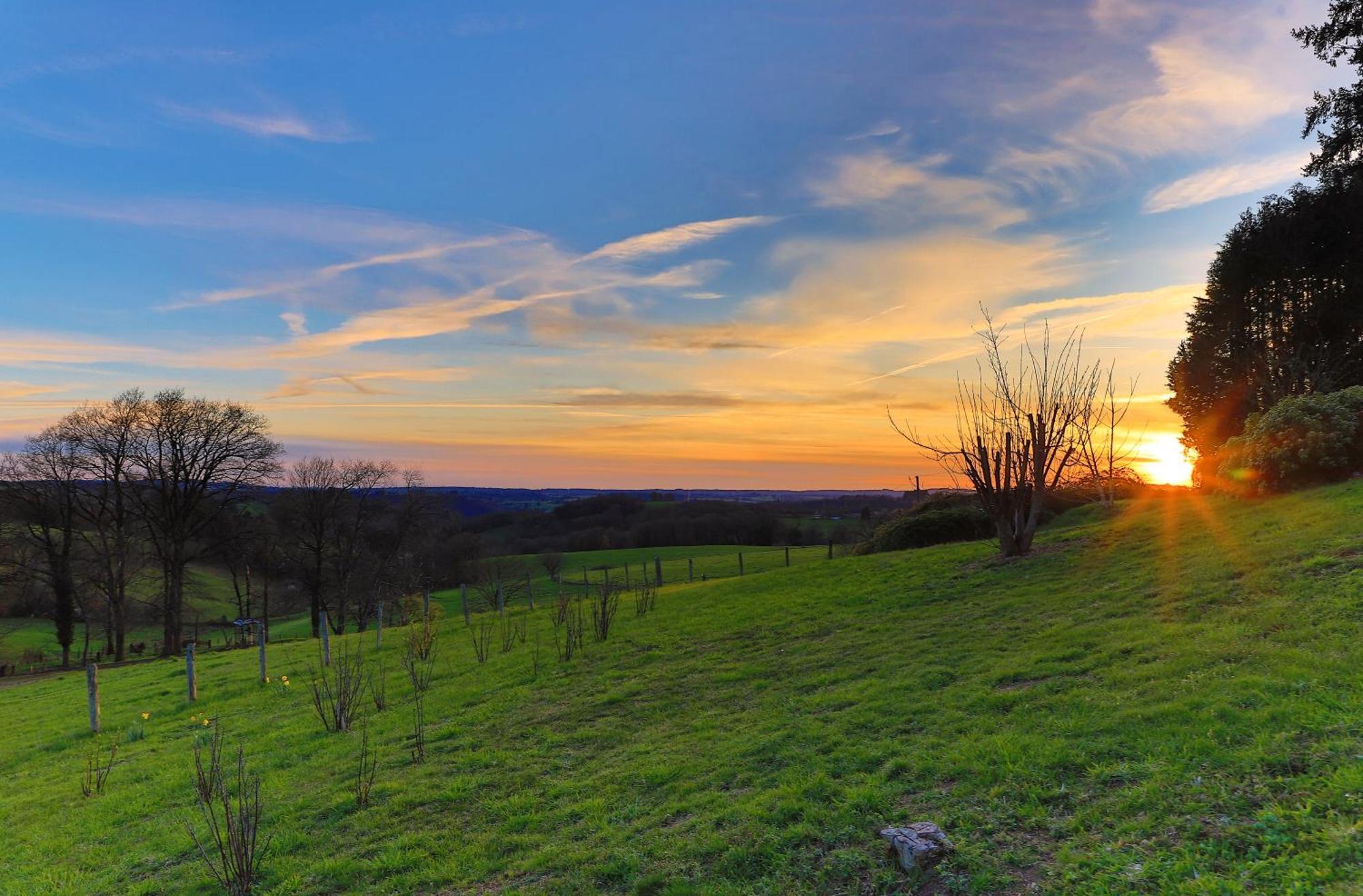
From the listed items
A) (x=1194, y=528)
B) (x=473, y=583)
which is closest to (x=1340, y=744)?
(x=1194, y=528)

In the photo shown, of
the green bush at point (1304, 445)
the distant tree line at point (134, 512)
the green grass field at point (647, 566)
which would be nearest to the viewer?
the green bush at point (1304, 445)

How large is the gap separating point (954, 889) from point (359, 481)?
43367 mm

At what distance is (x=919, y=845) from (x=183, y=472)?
36.8 meters

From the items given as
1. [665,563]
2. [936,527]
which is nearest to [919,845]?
[936,527]

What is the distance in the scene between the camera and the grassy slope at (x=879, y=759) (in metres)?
4.34

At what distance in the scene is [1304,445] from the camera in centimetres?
1393

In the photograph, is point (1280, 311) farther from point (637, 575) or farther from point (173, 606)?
point (173, 606)

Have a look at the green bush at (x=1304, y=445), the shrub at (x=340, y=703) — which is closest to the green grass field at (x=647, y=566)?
the shrub at (x=340, y=703)

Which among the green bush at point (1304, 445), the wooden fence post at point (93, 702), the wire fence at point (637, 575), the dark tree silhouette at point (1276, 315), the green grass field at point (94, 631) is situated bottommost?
the green grass field at point (94, 631)

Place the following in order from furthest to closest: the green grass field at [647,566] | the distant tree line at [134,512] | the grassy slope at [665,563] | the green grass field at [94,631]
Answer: the grassy slope at [665,563] → the green grass field at [647,566] → the green grass field at [94,631] → the distant tree line at [134,512]

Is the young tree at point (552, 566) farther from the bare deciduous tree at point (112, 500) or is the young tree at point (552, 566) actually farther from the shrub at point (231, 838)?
the shrub at point (231, 838)

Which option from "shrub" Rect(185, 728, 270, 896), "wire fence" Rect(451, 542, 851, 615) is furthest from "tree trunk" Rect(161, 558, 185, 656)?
"shrub" Rect(185, 728, 270, 896)

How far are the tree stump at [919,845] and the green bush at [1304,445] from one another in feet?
49.3

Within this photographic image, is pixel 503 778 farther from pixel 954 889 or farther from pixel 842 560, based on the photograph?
pixel 842 560
